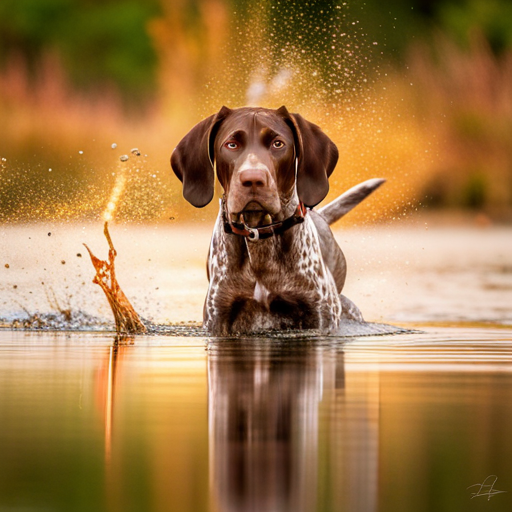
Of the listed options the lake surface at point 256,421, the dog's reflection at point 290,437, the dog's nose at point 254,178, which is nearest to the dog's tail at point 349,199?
the lake surface at point 256,421

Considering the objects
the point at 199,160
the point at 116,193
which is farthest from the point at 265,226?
the point at 116,193

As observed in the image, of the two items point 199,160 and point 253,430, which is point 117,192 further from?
point 253,430

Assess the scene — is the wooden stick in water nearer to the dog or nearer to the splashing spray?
the dog

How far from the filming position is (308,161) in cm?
725

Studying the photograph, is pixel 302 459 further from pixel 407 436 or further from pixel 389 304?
pixel 389 304

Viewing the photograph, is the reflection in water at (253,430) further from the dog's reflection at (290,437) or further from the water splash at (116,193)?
the water splash at (116,193)

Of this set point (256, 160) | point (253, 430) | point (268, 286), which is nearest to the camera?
point (253, 430)

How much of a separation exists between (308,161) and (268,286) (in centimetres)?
71

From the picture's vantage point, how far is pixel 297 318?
7410 millimetres

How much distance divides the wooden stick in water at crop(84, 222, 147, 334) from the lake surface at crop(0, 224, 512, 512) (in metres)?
0.23

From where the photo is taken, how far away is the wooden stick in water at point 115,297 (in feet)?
25.9

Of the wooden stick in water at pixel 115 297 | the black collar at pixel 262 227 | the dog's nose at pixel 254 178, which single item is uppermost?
the dog's nose at pixel 254 178

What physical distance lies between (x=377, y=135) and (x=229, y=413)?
803 centimetres

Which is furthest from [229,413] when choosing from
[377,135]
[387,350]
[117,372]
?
[377,135]
